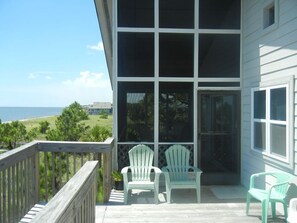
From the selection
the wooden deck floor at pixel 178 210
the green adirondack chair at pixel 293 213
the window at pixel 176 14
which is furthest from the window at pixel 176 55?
the green adirondack chair at pixel 293 213

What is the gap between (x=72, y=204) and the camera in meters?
1.78

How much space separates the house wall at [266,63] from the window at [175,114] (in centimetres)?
97

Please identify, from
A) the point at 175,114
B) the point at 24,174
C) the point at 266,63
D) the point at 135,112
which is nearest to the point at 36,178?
the point at 24,174

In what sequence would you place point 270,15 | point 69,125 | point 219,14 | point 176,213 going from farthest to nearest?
point 69,125, point 219,14, point 270,15, point 176,213

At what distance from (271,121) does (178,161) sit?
1647mm

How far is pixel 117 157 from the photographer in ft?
18.5

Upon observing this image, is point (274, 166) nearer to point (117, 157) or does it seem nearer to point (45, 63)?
point (117, 157)

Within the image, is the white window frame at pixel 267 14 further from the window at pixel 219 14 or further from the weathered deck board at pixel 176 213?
the weathered deck board at pixel 176 213

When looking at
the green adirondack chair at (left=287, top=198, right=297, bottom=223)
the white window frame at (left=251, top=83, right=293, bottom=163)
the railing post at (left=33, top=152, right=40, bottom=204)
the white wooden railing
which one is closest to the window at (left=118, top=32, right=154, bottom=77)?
the white wooden railing

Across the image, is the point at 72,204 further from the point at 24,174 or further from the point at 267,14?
the point at 267,14

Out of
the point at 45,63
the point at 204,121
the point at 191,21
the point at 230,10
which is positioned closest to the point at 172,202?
the point at 204,121

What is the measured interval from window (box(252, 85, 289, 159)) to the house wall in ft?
0.36

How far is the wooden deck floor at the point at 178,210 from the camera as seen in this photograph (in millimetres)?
3727

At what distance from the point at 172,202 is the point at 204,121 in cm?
170
